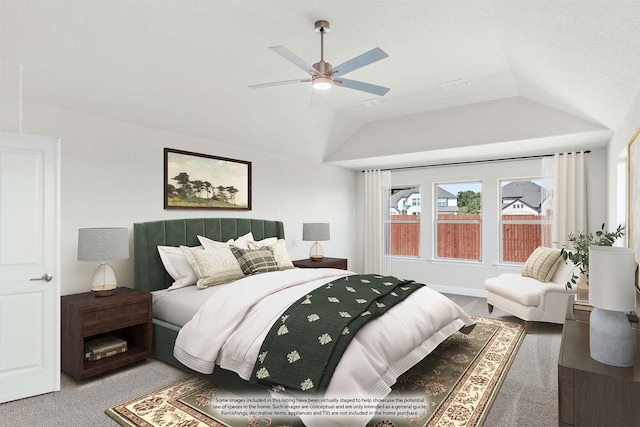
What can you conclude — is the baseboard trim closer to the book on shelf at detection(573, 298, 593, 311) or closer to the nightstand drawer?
the book on shelf at detection(573, 298, 593, 311)

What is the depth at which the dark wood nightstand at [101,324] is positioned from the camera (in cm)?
279

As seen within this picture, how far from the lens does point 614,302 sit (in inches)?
61.6

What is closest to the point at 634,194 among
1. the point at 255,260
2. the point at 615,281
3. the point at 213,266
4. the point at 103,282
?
the point at 615,281

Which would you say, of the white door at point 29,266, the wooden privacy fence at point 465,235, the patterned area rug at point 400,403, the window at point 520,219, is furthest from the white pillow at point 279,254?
the window at point 520,219

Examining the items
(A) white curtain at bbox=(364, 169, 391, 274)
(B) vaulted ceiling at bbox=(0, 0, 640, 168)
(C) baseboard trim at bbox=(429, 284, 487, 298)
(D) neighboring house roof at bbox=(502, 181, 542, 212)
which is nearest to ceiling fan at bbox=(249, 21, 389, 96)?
(B) vaulted ceiling at bbox=(0, 0, 640, 168)

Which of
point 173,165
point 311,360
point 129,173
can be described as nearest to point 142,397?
point 311,360

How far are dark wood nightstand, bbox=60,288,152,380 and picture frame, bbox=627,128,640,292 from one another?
3.66m

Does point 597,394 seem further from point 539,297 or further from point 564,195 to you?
point 564,195

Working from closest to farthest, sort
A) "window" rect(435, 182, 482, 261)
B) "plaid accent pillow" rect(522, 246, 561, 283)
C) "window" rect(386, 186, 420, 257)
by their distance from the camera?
"plaid accent pillow" rect(522, 246, 561, 283), "window" rect(435, 182, 482, 261), "window" rect(386, 186, 420, 257)

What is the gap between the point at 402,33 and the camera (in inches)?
115

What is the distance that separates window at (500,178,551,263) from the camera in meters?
5.43

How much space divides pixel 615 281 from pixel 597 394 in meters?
0.48

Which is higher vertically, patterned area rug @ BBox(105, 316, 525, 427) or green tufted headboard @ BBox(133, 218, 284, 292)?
green tufted headboard @ BBox(133, 218, 284, 292)

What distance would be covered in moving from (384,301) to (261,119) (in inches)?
107
